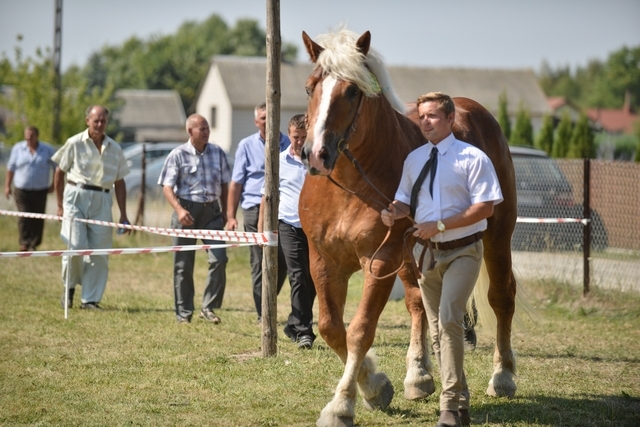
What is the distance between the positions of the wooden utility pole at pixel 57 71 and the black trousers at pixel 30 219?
7.03 meters

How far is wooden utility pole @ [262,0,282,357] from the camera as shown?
21.8ft

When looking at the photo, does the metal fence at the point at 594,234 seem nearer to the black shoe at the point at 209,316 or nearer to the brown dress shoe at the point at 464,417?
the black shoe at the point at 209,316

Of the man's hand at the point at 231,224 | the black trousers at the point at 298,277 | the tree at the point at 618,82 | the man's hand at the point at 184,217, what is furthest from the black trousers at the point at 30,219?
the tree at the point at 618,82

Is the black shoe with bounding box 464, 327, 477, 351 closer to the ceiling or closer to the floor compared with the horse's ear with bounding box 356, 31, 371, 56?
closer to the floor

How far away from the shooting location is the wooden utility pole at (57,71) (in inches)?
790

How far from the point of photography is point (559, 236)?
10.7m

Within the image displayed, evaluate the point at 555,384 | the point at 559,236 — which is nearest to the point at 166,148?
the point at 559,236

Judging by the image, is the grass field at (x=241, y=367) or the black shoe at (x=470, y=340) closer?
the grass field at (x=241, y=367)

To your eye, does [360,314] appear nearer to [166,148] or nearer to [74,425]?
[74,425]

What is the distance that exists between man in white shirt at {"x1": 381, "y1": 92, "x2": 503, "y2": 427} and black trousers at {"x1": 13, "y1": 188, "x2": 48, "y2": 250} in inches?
413

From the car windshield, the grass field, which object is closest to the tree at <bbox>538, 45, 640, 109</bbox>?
the car windshield

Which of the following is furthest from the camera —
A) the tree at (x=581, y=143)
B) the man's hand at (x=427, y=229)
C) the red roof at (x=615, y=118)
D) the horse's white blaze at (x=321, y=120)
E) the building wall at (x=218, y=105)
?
the red roof at (x=615, y=118)

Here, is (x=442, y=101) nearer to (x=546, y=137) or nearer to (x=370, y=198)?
(x=370, y=198)

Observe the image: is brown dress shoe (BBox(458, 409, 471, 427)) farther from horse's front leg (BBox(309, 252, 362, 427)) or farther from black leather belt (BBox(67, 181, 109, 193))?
black leather belt (BBox(67, 181, 109, 193))
